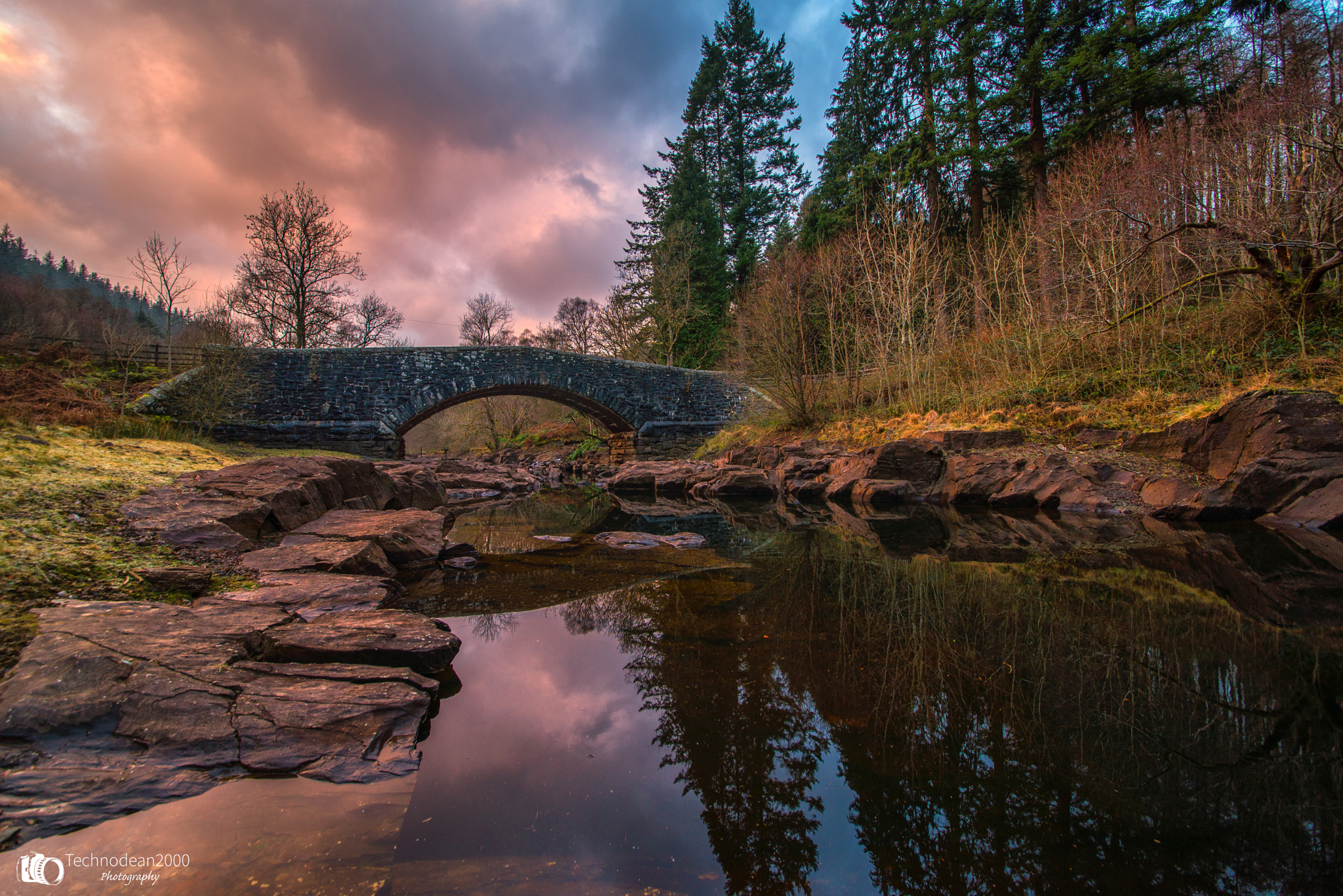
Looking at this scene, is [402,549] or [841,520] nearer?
[402,549]

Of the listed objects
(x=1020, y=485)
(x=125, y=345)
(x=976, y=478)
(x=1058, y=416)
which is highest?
(x=125, y=345)

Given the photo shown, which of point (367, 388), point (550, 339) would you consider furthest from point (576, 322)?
point (367, 388)

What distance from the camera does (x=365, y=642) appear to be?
2699 millimetres

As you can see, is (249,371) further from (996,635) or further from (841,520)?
(996,635)

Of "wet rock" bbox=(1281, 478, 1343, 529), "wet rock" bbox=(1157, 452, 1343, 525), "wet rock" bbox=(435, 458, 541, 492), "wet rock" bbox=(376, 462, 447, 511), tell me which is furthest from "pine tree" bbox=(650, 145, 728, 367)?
"wet rock" bbox=(1281, 478, 1343, 529)

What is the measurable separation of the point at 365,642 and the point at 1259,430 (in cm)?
1007

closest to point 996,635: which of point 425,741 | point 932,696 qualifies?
point 932,696

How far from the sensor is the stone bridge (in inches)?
526

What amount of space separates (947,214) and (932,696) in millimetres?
20128

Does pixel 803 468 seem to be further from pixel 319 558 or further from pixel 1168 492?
pixel 319 558

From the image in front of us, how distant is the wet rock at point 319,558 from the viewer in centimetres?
407

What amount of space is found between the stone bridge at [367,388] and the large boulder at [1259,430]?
1222 cm

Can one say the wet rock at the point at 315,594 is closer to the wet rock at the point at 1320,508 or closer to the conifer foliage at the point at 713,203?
the wet rock at the point at 1320,508

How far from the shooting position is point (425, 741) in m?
2.11
